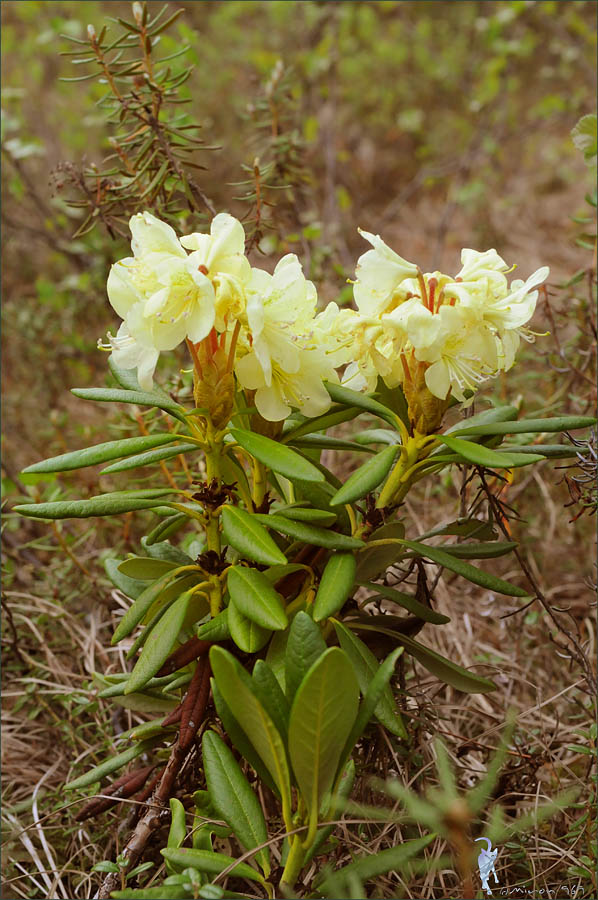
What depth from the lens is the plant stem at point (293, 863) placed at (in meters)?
1.01

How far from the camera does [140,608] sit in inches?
46.3

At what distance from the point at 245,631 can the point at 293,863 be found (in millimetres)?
293

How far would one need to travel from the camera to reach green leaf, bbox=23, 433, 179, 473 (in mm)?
1092

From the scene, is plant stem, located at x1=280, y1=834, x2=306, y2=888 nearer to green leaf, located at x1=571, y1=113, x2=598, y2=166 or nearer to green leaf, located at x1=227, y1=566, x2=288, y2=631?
green leaf, located at x1=227, y1=566, x2=288, y2=631

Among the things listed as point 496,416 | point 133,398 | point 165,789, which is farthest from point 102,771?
point 496,416

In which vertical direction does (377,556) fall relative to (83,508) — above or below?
below

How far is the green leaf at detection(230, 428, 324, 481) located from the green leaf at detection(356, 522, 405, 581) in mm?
218

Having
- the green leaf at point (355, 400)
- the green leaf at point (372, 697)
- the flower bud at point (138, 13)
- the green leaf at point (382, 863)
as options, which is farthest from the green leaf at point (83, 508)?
the flower bud at point (138, 13)

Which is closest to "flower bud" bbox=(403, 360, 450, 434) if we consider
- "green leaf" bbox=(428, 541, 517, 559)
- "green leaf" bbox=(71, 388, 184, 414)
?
"green leaf" bbox=(428, 541, 517, 559)

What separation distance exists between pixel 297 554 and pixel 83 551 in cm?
115

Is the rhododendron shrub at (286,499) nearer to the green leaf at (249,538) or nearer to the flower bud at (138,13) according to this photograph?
the green leaf at (249,538)

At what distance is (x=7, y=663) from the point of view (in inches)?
73.8

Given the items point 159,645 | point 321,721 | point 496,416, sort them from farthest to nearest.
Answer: point 496,416, point 159,645, point 321,721

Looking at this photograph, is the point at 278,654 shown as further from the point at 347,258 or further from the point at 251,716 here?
the point at 347,258
